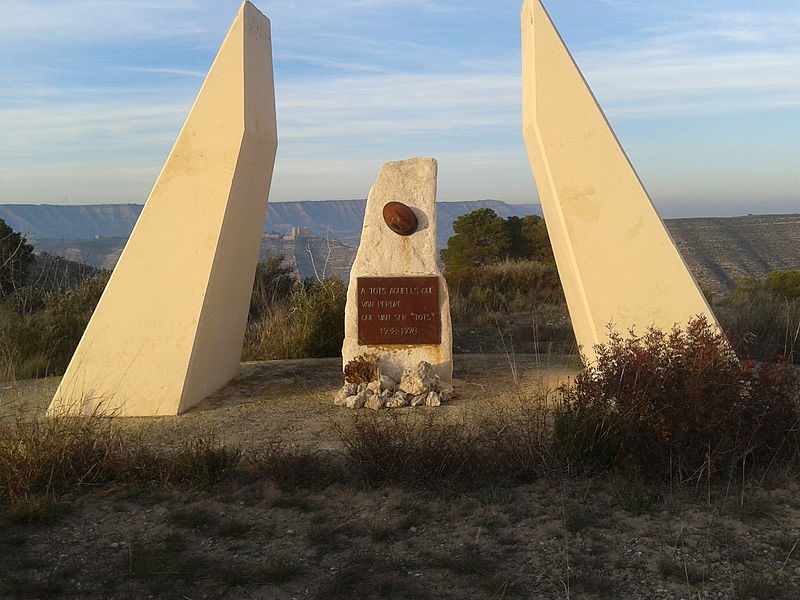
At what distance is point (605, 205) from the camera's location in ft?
22.2

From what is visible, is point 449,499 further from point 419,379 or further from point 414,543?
point 419,379

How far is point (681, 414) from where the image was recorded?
4797 millimetres

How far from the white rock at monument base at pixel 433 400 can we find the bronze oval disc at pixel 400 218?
1559 mm

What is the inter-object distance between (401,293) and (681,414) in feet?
10.6

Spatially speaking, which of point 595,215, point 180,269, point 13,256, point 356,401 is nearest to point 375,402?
point 356,401

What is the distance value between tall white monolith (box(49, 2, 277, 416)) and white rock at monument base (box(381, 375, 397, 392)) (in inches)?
66.1

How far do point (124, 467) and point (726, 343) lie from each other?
4.16 metres

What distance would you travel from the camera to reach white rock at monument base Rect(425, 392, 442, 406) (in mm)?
7004

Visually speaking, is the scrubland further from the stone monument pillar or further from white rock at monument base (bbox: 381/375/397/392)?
the stone monument pillar

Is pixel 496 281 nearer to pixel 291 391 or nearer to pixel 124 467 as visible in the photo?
pixel 291 391

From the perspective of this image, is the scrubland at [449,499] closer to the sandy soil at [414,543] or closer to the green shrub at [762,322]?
the sandy soil at [414,543]

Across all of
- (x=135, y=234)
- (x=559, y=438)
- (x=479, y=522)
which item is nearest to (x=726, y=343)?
(x=559, y=438)

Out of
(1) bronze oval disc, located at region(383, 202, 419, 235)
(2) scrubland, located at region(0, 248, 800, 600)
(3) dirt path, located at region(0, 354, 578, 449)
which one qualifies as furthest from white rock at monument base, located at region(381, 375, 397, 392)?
(1) bronze oval disc, located at region(383, 202, 419, 235)

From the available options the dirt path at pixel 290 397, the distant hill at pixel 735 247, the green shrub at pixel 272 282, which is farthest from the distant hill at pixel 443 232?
the dirt path at pixel 290 397
